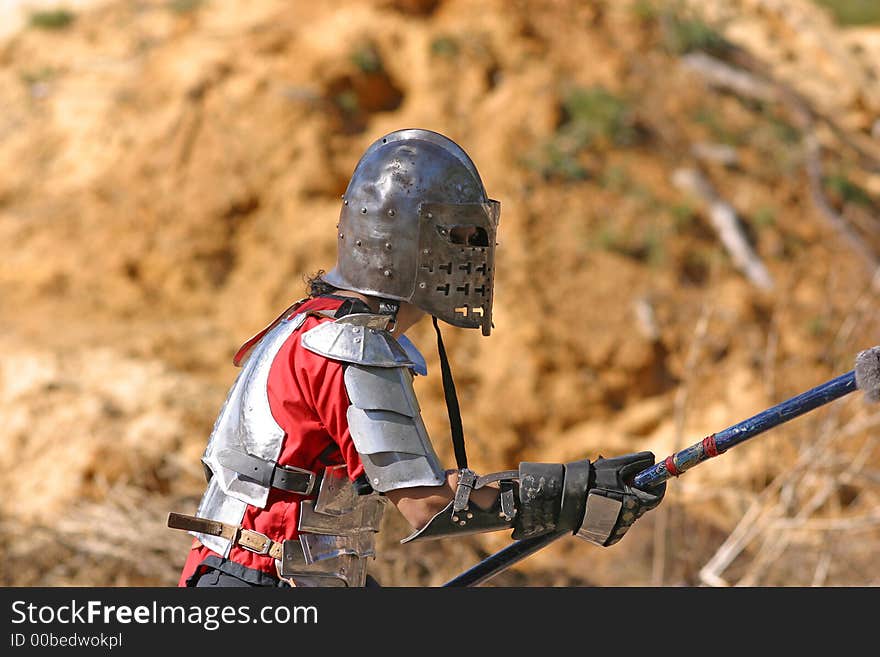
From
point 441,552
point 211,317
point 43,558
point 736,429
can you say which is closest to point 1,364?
point 211,317

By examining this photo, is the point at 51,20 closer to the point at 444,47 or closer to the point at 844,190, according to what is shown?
the point at 444,47

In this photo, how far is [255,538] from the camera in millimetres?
3125

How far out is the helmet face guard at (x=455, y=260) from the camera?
325 centimetres

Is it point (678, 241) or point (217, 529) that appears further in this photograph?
point (678, 241)

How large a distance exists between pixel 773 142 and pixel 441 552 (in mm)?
5464

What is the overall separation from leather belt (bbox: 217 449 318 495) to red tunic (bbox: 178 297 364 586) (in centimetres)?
2

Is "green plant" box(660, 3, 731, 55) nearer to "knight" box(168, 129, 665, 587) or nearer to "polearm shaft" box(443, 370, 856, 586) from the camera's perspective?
"knight" box(168, 129, 665, 587)

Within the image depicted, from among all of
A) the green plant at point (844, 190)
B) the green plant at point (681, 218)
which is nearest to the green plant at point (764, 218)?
the green plant at point (681, 218)

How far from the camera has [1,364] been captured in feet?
27.4

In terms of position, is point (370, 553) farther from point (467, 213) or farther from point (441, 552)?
point (441, 552)

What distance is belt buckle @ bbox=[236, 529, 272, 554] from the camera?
3117 mm

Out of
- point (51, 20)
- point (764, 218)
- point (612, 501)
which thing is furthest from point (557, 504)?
point (51, 20)

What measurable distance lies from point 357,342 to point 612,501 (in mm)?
745

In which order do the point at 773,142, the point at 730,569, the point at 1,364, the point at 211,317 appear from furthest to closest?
1. the point at 773,142
2. the point at 211,317
3. the point at 1,364
4. the point at 730,569
